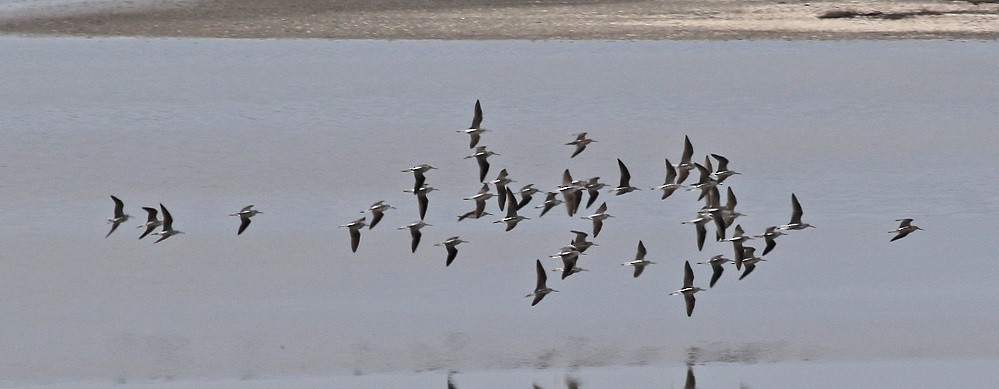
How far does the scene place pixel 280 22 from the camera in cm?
3133

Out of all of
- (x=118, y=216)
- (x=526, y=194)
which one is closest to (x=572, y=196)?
(x=526, y=194)

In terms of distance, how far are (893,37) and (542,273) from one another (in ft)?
A: 54.1

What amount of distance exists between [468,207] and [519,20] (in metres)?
12.9

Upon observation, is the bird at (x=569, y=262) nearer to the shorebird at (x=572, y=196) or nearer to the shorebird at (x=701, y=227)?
the shorebird at (x=701, y=227)

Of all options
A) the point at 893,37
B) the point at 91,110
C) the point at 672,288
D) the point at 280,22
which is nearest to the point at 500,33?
the point at 280,22

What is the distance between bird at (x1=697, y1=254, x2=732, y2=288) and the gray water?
12 centimetres

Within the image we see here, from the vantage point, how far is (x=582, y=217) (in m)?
18.2

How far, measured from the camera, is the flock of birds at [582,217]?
1620 centimetres

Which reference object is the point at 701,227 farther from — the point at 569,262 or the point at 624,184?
the point at 569,262

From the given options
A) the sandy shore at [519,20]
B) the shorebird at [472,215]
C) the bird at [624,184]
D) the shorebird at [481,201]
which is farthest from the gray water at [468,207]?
the sandy shore at [519,20]

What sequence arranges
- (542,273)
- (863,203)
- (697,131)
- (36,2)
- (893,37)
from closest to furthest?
(542,273), (863,203), (697,131), (893,37), (36,2)

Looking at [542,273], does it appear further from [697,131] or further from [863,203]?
[697,131]

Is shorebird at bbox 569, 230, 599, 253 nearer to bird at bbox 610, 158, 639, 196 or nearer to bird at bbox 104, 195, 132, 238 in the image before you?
bird at bbox 610, 158, 639, 196

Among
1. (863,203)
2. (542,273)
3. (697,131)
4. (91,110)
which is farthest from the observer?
Answer: (91,110)
